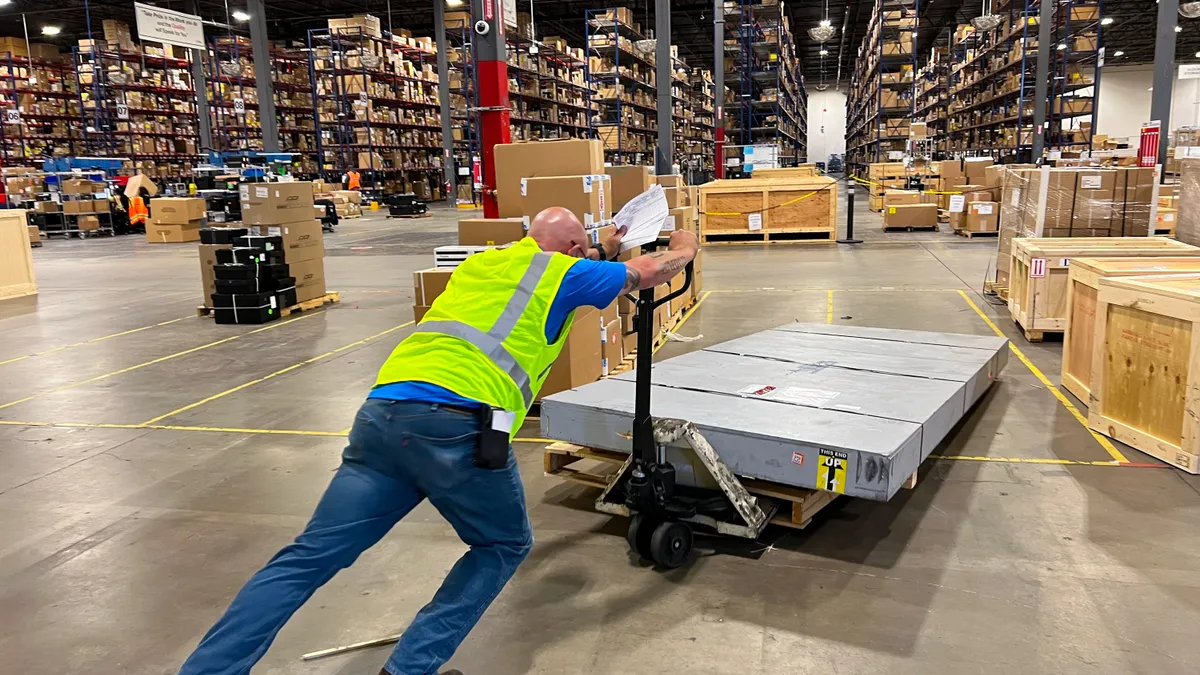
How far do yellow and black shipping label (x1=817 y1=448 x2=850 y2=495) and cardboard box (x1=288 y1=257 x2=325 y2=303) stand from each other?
7888 millimetres

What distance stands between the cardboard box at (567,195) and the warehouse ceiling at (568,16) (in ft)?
64.1

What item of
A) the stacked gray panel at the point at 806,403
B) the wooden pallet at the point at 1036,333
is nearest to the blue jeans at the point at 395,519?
the stacked gray panel at the point at 806,403

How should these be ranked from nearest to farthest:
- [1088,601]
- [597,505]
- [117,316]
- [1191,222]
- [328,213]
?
[1088,601] < [597,505] < [1191,222] < [117,316] < [328,213]

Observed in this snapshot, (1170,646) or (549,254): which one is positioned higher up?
(549,254)

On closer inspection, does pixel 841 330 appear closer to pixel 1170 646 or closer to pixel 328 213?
pixel 1170 646

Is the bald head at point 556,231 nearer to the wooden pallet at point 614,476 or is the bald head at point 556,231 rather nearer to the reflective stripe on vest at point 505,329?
the reflective stripe on vest at point 505,329

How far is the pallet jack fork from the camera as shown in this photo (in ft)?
10.2

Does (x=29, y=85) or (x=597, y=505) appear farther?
(x=29, y=85)

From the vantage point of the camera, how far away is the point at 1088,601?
2.91 meters

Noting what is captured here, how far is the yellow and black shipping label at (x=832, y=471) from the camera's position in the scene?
3028mm

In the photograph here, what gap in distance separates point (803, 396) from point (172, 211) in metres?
18.9

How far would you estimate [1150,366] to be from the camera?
168 inches

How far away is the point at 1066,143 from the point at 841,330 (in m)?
20.9

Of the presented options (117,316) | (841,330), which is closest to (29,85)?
(117,316)
